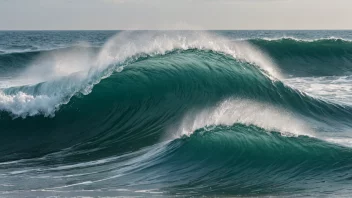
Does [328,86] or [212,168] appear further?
[328,86]

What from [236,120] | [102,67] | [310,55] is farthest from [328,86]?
[236,120]

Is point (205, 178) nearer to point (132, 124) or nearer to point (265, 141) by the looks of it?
point (265, 141)

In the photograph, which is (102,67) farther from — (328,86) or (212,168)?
(328,86)

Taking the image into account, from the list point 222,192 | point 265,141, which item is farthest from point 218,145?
point 222,192

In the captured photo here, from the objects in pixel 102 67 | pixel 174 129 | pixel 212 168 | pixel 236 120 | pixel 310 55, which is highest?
pixel 310 55

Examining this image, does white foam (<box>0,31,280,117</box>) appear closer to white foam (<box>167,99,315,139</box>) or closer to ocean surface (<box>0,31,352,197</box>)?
ocean surface (<box>0,31,352,197</box>)

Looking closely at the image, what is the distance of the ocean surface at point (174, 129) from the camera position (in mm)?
9031

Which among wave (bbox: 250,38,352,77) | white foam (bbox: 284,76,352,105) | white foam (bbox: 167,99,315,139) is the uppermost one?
wave (bbox: 250,38,352,77)

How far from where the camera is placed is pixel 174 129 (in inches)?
525

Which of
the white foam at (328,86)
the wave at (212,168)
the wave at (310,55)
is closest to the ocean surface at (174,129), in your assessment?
the wave at (212,168)

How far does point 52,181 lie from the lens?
9102 mm

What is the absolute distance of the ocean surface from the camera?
9.03m

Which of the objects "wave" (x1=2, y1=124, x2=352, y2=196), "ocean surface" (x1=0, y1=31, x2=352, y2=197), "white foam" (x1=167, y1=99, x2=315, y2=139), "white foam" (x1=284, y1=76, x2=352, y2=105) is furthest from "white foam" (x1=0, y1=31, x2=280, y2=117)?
"white foam" (x1=284, y1=76, x2=352, y2=105)

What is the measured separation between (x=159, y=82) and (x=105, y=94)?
70.0 inches
